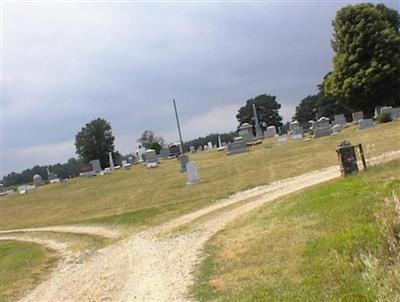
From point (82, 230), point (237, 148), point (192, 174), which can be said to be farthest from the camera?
point (237, 148)

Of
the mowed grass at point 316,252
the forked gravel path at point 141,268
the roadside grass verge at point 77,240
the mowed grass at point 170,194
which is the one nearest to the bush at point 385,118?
the mowed grass at point 170,194

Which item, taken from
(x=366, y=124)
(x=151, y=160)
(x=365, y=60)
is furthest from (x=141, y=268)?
(x=365, y=60)

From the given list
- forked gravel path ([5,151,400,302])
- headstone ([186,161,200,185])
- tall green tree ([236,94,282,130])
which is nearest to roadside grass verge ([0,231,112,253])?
forked gravel path ([5,151,400,302])

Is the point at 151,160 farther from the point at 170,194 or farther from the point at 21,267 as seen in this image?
the point at 21,267

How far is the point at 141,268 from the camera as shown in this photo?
36.6 feet

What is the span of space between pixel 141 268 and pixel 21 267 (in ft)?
19.2

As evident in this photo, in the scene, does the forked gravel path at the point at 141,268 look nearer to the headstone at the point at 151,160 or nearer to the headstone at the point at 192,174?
the headstone at the point at 192,174

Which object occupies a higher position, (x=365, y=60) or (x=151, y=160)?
(x=365, y=60)

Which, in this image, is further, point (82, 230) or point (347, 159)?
point (82, 230)

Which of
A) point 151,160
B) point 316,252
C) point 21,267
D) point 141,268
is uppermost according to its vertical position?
point 151,160

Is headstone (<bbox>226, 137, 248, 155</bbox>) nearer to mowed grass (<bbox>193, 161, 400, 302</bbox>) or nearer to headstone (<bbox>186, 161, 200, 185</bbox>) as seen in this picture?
headstone (<bbox>186, 161, 200, 185</bbox>)

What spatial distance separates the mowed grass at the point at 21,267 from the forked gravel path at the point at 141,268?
469 mm

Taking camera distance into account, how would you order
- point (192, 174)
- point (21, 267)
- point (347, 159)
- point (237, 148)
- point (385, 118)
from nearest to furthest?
point (21, 267) → point (347, 159) → point (192, 174) → point (385, 118) → point (237, 148)

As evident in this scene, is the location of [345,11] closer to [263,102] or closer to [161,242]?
[161,242]
